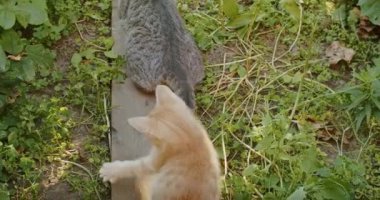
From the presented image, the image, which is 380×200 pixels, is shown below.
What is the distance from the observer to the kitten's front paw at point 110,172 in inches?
137

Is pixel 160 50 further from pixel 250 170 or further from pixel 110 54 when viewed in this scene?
pixel 250 170

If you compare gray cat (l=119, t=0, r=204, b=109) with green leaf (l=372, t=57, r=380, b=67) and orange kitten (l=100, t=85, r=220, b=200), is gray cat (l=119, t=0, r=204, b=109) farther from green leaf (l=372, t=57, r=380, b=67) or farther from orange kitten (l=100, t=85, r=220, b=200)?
green leaf (l=372, t=57, r=380, b=67)

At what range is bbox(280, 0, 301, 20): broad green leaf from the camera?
4234 mm

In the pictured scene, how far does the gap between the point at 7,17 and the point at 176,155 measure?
1.05 metres

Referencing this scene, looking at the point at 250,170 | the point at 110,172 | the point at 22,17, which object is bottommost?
the point at 250,170

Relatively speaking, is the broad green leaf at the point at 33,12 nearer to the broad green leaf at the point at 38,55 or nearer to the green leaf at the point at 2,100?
the broad green leaf at the point at 38,55

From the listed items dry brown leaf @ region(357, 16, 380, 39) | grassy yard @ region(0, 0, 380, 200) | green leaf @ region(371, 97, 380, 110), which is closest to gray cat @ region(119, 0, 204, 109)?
grassy yard @ region(0, 0, 380, 200)

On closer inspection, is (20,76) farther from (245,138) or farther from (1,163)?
(245,138)

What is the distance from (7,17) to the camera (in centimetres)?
353

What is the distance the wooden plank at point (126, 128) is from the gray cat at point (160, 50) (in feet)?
0.18

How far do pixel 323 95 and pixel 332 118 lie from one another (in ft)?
0.45

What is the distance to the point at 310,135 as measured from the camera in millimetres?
3801

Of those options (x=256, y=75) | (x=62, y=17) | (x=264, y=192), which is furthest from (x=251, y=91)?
(x=62, y=17)

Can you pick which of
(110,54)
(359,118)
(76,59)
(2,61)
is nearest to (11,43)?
(2,61)
